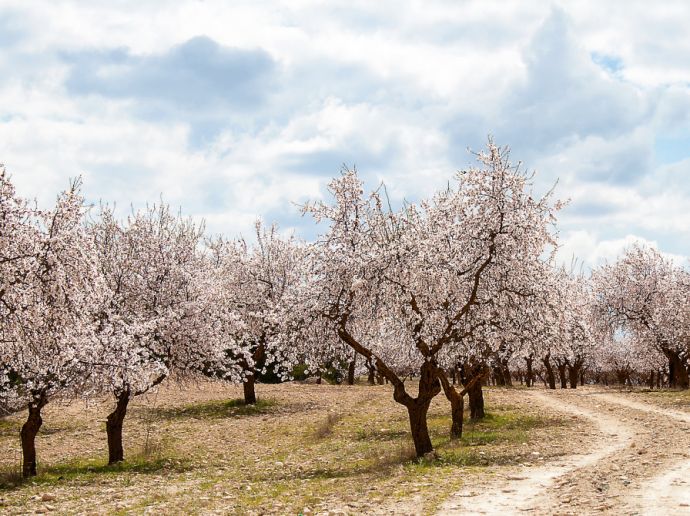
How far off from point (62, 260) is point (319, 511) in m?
9.60

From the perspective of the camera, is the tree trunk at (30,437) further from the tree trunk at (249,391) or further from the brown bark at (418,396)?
the tree trunk at (249,391)

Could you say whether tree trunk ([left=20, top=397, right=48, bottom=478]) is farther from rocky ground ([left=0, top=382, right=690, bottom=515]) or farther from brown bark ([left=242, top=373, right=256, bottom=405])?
brown bark ([left=242, top=373, right=256, bottom=405])

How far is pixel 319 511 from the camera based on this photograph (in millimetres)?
16328

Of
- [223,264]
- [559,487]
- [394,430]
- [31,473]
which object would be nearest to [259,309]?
[223,264]

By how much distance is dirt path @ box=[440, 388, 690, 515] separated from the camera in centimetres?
1438

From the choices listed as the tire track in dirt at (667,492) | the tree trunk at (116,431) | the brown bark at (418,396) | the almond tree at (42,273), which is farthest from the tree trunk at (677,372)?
the almond tree at (42,273)

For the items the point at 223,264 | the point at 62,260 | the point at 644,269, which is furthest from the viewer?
the point at 644,269

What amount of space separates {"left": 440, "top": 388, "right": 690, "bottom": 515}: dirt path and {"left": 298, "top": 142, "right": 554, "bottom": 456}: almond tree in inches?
230

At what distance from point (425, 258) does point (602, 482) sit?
906cm

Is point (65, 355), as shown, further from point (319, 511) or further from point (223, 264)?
point (223, 264)

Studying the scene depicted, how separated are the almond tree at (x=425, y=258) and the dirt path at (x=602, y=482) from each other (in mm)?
5843

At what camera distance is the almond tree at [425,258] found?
74.2 feet

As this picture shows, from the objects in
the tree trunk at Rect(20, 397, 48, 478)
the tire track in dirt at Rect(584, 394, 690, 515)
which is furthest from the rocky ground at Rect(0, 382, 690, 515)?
the tree trunk at Rect(20, 397, 48, 478)

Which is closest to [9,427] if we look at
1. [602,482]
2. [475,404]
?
[475,404]
